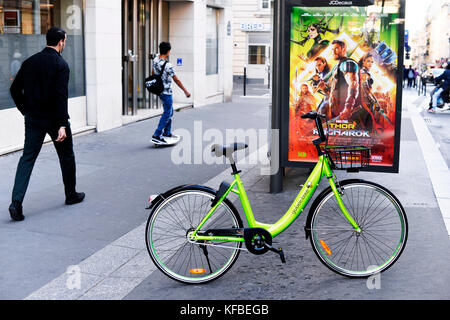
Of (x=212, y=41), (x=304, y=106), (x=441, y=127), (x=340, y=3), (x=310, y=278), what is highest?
(x=212, y=41)

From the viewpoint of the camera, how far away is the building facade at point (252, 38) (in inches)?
1526

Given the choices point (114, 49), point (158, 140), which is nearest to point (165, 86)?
point (158, 140)

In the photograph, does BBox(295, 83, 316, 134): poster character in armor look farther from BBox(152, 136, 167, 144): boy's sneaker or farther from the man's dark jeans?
BBox(152, 136, 167, 144): boy's sneaker

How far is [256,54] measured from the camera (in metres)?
39.5

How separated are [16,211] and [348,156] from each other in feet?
10.9

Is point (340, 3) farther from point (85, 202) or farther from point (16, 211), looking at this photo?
point (16, 211)

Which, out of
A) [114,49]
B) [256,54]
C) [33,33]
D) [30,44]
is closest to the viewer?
[30,44]

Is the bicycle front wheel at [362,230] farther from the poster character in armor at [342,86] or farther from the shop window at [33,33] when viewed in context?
the shop window at [33,33]

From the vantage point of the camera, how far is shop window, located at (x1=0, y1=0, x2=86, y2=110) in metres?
9.91

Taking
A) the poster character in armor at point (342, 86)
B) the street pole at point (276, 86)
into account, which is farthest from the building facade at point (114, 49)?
the poster character in armor at point (342, 86)

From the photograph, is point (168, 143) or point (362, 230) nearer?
point (362, 230)

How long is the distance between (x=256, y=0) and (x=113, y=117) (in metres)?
27.0

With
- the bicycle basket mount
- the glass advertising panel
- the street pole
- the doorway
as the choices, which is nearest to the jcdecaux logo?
the glass advertising panel

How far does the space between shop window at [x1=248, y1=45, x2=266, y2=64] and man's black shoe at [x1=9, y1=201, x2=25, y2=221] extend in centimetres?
3373
